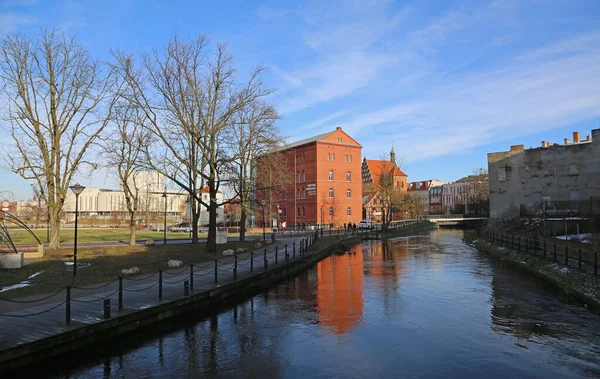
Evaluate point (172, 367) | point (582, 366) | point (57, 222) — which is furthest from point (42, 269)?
point (582, 366)

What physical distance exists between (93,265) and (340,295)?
1203 centimetres

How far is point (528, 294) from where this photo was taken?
17.4 metres

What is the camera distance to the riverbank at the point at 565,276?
50.5 feet

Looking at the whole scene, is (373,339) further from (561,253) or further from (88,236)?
(88,236)

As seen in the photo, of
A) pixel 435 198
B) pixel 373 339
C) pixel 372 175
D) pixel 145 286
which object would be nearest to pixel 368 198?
pixel 372 175

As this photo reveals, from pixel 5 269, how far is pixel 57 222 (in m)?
7.18

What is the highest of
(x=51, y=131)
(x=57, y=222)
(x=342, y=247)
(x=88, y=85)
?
(x=88, y=85)

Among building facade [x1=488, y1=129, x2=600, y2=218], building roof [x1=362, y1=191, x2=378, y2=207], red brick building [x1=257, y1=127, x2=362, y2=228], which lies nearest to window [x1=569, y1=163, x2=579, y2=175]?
building facade [x1=488, y1=129, x2=600, y2=218]

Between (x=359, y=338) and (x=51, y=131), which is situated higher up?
(x=51, y=131)

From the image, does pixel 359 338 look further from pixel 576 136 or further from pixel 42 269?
pixel 576 136

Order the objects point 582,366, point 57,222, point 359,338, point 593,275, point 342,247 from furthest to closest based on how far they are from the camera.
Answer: point 342,247 → point 57,222 → point 593,275 → point 359,338 → point 582,366

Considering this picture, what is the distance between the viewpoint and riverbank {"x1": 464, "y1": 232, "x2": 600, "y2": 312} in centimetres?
1540

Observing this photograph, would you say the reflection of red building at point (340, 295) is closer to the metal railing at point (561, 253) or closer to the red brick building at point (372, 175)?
the metal railing at point (561, 253)

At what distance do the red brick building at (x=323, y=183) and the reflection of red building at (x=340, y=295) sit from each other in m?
41.3
